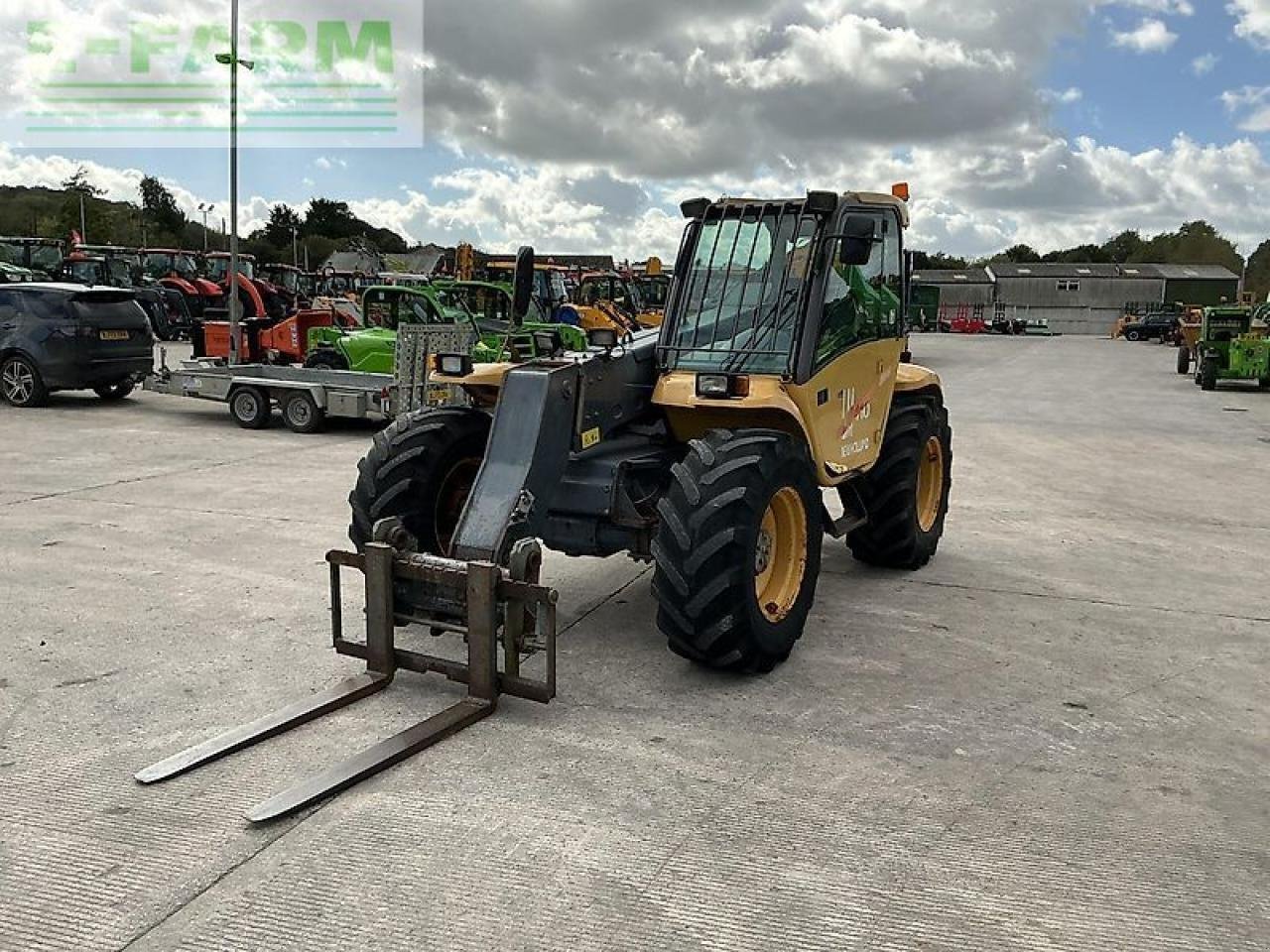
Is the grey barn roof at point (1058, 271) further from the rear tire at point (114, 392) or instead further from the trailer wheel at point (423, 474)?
the trailer wheel at point (423, 474)

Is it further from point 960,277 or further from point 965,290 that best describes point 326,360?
point 960,277

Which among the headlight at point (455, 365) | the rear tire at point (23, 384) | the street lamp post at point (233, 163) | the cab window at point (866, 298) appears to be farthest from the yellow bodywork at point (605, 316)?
the headlight at point (455, 365)

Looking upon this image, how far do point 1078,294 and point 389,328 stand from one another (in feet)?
215

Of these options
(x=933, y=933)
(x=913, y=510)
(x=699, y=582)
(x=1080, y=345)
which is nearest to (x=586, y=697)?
(x=699, y=582)

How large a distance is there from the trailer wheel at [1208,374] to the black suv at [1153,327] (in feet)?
91.1

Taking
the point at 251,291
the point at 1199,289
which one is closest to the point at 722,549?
the point at 251,291

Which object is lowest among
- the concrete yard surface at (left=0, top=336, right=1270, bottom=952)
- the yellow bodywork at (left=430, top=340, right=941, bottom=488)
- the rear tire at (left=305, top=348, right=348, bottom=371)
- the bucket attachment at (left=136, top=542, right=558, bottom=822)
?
the concrete yard surface at (left=0, top=336, right=1270, bottom=952)

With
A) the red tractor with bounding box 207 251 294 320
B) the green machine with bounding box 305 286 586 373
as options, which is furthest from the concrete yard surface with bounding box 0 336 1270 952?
the red tractor with bounding box 207 251 294 320

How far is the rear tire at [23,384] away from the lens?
1412cm

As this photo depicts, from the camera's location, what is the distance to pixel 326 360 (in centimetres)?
1484

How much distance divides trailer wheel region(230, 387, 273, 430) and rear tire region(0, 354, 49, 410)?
3.03 m

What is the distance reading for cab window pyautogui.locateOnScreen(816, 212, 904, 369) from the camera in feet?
18.6

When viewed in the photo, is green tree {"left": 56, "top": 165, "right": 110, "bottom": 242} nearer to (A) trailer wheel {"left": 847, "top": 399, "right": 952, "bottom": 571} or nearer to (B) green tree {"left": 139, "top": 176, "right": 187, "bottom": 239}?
(B) green tree {"left": 139, "top": 176, "right": 187, "bottom": 239}

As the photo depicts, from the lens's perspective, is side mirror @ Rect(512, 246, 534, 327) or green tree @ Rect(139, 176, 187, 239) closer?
side mirror @ Rect(512, 246, 534, 327)
